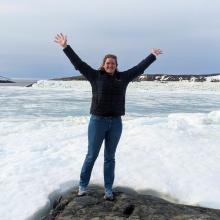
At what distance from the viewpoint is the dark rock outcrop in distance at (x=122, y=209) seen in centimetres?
543

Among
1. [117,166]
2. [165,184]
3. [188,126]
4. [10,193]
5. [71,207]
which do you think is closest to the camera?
[71,207]

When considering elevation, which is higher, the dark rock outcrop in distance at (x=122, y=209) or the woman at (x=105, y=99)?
the woman at (x=105, y=99)

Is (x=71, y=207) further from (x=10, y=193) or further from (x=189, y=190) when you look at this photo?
(x=189, y=190)

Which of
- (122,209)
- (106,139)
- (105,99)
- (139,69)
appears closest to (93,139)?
(106,139)

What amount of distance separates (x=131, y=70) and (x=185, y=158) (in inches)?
106

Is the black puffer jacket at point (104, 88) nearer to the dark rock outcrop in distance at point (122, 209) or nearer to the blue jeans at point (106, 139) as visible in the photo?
the blue jeans at point (106, 139)

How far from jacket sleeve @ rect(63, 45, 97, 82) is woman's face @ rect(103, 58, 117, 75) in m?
0.16

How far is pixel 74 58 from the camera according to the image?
574 centimetres

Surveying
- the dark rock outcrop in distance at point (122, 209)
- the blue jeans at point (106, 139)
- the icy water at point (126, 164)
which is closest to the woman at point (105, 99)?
the blue jeans at point (106, 139)

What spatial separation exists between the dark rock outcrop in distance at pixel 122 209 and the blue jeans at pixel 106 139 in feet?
0.81

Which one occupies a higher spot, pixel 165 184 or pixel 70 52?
pixel 70 52

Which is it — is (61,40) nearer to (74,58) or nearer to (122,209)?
(74,58)

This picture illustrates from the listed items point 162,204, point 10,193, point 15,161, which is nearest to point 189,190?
point 162,204

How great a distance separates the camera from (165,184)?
673 centimetres
